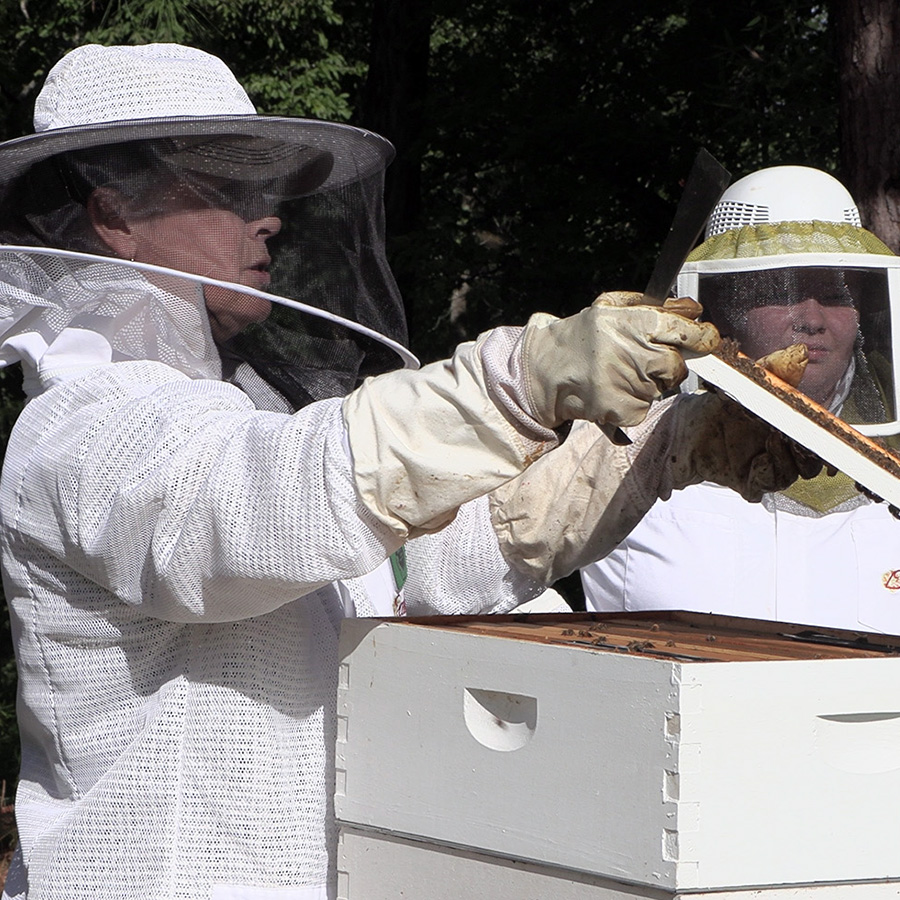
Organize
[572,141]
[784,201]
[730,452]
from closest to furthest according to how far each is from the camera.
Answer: [730,452]
[784,201]
[572,141]

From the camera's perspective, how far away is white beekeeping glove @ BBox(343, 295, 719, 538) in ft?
4.33

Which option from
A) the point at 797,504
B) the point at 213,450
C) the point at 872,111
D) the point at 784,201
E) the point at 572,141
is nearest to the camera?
the point at 213,450

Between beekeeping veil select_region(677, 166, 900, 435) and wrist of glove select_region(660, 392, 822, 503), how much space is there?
2.94ft

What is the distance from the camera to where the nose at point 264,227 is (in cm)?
174

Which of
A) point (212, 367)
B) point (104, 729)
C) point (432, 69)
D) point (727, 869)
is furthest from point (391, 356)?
point (432, 69)

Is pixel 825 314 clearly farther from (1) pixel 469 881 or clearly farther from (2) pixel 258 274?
(1) pixel 469 881

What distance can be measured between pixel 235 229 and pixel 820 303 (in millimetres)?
1512

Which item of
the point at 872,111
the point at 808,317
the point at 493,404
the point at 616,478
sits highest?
the point at 872,111

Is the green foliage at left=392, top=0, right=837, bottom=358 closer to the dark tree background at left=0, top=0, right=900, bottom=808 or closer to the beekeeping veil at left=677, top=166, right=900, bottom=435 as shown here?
the dark tree background at left=0, top=0, right=900, bottom=808

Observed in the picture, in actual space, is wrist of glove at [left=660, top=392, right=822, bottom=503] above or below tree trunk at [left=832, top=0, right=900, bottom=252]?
below

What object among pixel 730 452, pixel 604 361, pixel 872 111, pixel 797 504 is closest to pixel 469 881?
pixel 604 361

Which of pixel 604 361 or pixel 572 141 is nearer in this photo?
pixel 604 361

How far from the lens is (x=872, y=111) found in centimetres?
425

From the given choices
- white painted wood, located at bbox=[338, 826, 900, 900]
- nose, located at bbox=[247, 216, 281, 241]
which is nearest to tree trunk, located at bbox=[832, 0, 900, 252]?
nose, located at bbox=[247, 216, 281, 241]
